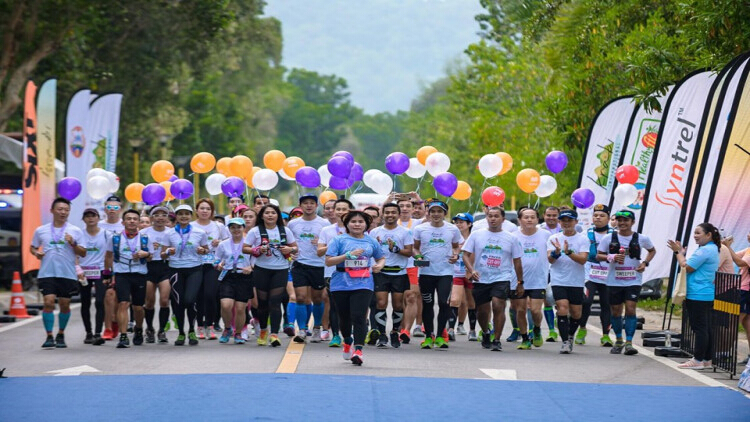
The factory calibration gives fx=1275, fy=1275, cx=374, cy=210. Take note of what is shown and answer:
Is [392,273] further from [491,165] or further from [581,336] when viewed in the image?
[491,165]

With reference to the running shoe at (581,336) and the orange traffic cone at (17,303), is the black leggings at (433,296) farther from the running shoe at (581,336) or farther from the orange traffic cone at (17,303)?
the orange traffic cone at (17,303)

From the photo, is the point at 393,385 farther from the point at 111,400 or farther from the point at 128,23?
the point at 128,23

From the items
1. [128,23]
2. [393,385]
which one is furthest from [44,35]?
[393,385]

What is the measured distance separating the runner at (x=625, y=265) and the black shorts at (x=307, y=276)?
11.6ft

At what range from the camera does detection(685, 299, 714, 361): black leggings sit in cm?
1377

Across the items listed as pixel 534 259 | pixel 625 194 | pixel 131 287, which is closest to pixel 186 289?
pixel 131 287

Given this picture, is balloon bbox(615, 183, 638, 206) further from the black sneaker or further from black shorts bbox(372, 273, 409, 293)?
the black sneaker

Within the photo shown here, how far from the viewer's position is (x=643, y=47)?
21078 millimetres

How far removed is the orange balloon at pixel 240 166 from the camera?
20578 millimetres

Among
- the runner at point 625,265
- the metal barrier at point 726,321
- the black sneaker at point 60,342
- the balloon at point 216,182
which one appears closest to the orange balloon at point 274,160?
the balloon at point 216,182

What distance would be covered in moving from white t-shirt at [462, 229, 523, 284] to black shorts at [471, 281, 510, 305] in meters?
0.05

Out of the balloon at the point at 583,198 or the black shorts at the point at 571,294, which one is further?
the balloon at the point at 583,198

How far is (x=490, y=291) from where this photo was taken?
15844 millimetres

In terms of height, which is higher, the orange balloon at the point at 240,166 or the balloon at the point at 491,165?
the balloon at the point at 491,165
